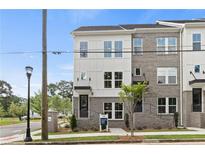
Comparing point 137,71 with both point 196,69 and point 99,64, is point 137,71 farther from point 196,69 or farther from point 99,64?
point 196,69

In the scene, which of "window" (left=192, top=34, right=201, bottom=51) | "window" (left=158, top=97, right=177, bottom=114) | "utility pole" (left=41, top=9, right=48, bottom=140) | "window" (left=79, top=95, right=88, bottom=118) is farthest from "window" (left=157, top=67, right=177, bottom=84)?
"utility pole" (left=41, top=9, right=48, bottom=140)

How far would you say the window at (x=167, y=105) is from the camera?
57.8ft

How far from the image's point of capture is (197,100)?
57.0 feet

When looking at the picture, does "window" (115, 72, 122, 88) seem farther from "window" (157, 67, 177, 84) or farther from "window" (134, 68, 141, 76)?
"window" (157, 67, 177, 84)

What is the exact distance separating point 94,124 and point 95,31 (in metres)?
4.25

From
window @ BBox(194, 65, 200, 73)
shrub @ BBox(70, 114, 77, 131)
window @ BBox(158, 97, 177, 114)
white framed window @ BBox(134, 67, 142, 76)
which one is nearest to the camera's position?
shrub @ BBox(70, 114, 77, 131)

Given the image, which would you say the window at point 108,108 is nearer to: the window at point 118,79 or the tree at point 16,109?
the window at point 118,79

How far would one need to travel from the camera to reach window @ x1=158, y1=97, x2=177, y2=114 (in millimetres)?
17625

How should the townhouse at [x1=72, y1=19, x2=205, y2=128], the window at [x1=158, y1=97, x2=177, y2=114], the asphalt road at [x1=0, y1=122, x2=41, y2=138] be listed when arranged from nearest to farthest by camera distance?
the asphalt road at [x1=0, y1=122, x2=41, y2=138], the townhouse at [x1=72, y1=19, x2=205, y2=128], the window at [x1=158, y1=97, x2=177, y2=114]

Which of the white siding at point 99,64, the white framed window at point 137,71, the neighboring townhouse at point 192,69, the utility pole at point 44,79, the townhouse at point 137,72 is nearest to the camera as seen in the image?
the utility pole at point 44,79

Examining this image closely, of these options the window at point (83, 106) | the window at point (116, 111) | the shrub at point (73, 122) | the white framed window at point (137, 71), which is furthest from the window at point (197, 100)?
the shrub at point (73, 122)
